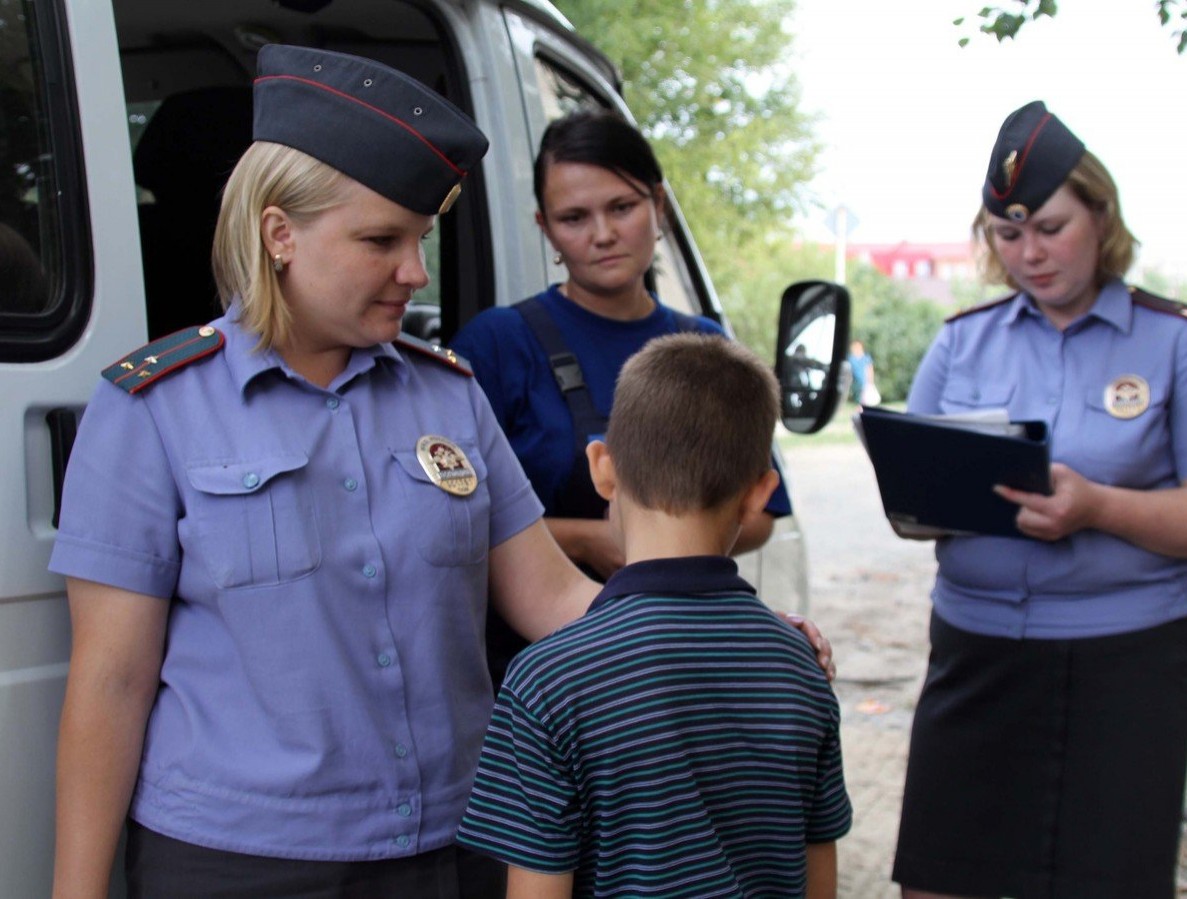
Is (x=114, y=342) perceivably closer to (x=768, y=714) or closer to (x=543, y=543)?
(x=543, y=543)

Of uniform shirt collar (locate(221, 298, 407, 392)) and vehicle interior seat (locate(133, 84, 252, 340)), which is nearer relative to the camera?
uniform shirt collar (locate(221, 298, 407, 392))

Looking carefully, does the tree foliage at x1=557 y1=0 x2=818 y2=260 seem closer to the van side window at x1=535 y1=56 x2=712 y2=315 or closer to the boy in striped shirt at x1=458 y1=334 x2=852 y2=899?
the van side window at x1=535 y1=56 x2=712 y2=315

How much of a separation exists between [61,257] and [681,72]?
437 inches

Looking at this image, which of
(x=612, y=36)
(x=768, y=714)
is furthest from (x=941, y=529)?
(x=612, y=36)

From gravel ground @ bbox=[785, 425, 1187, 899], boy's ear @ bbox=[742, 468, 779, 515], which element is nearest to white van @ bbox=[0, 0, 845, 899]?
boy's ear @ bbox=[742, 468, 779, 515]

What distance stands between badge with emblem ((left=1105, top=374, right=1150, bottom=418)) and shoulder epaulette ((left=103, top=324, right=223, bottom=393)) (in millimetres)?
1883

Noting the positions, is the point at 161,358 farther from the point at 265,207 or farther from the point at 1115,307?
the point at 1115,307

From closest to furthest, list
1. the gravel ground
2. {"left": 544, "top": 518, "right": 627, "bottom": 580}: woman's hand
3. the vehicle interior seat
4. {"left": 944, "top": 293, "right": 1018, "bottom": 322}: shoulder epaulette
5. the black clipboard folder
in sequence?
1. {"left": 544, "top": 518, "right": 627, "bottom": 580}: woman's hand
2. the black clipboard folder
3. the vehicle interior seat
4. {"left": 944, "top": 293, "right": 1018, "bottom": 322}: shoulder epaulette
5. the gravel ground

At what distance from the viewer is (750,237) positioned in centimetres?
1590

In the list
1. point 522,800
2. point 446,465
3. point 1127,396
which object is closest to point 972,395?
point 1127,396

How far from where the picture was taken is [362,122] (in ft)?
5.90

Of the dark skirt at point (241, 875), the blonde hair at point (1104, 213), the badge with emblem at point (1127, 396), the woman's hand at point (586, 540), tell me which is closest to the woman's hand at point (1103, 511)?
the badge with emblem at point (1127, 396)

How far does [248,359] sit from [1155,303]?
200 centimetres

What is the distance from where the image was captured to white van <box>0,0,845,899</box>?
5.70 ft
